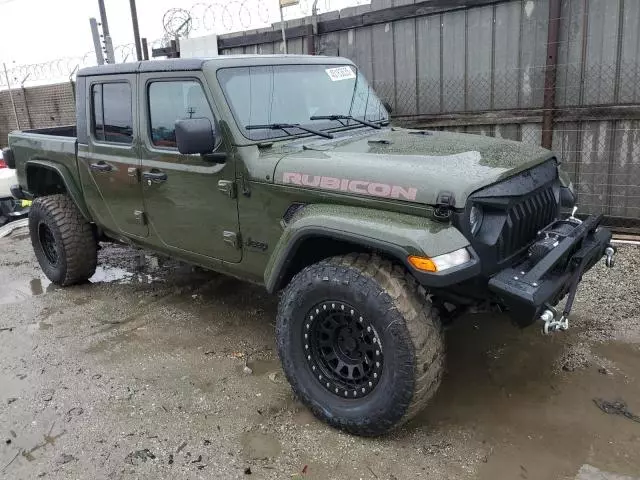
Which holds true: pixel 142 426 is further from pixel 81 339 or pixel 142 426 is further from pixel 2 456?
pixel 81 339

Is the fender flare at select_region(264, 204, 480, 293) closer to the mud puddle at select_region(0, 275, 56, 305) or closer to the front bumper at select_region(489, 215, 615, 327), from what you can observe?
the front bumper at select_region(489, 215, 615, 327)

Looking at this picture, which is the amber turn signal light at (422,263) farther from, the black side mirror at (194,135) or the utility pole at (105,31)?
the utility pole at (105,31)

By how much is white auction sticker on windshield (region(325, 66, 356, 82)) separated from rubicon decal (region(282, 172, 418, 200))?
3.96 feet

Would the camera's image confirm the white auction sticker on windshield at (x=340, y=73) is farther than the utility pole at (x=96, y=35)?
No

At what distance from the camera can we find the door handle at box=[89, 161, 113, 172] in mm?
4320

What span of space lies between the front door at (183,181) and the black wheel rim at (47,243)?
5.62ft

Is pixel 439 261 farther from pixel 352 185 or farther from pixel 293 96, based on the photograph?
pixel 293 96

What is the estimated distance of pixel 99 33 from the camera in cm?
807

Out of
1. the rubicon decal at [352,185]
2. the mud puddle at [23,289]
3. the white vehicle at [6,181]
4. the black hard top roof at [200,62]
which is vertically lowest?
the mud puddle at [23,289]

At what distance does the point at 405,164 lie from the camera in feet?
9.25

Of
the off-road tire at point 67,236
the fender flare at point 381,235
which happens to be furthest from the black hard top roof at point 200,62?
the off-road tire at point 67,236

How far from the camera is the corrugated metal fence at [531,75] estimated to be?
5.34 metres

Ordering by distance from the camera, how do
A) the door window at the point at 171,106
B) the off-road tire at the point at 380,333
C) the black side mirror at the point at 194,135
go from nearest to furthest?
1. the off-road tire at the point at 380,333
2. the black side mirror at the point at 194,135
3. the door window at the point at 171,106

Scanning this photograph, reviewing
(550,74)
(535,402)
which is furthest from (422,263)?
(550,74)
